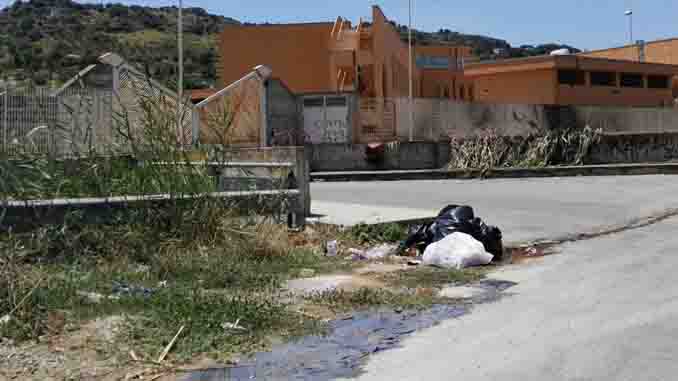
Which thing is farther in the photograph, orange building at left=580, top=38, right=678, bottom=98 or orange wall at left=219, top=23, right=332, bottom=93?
orange building at left=580, top=38, right=678, bottom=98

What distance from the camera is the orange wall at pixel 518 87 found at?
41281 mm

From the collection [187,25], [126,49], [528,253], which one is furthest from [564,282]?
[187,25]

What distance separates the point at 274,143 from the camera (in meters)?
26.2

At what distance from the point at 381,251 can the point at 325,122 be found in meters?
18.3

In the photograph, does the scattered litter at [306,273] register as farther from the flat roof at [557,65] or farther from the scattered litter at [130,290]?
the flat roof at [557,65]

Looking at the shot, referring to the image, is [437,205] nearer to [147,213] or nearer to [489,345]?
[147,213]

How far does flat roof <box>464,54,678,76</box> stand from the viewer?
134 ft

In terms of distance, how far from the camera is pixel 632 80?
46062mm

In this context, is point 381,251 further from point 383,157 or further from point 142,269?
point 383,157

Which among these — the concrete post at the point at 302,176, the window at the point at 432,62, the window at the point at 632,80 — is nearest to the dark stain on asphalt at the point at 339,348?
the concrete post at the point at 302,176

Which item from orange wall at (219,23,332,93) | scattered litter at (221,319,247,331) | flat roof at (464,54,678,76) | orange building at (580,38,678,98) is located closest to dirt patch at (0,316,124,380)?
scattered litter at (221,319,247,331)

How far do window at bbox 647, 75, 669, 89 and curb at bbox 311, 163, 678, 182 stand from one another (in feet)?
82.5

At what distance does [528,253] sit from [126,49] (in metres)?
9.12

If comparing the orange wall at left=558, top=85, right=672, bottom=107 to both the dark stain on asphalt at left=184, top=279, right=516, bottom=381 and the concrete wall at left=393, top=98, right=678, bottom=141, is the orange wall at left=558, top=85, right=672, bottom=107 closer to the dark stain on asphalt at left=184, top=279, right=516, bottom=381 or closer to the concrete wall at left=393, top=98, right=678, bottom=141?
the concrete wall at left=393, top=98, right=678, bottom=141
